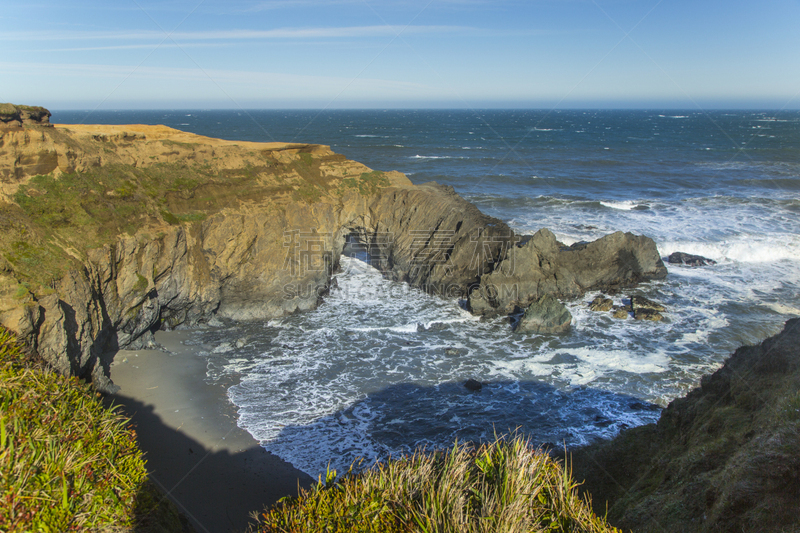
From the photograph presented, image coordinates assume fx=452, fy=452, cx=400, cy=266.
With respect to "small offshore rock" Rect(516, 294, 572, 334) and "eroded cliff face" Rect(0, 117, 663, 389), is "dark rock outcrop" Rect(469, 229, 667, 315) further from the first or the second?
"small offshore rock" Rect(516, 294, 572, 334)

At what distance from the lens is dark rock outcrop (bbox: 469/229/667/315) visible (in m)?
21.2

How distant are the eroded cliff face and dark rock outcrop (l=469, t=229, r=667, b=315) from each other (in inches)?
4.6

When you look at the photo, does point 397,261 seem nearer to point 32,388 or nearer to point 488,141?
point 32,388

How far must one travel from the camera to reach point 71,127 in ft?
79.5

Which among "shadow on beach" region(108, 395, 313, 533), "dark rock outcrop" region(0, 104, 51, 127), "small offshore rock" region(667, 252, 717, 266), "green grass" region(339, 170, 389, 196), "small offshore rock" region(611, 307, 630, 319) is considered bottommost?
"shadow on beach" region(108, 395, 313, 533)

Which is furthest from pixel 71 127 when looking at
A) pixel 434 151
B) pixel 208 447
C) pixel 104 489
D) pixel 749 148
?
pixel 749 148

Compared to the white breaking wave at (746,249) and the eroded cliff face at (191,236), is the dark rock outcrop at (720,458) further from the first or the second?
the white breaking wave at (746,249)

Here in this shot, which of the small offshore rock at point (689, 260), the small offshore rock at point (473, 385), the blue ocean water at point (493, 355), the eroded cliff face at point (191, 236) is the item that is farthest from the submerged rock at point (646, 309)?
the small offshore rock at point (473, 385)

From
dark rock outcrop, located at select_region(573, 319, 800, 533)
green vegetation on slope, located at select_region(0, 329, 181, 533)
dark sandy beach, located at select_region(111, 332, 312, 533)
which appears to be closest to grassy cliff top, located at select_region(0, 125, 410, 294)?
dark sandy beach, located at select_region(111, 332, 312, 533)

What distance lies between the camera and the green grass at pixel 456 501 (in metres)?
5.62

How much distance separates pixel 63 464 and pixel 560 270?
67.8 ft

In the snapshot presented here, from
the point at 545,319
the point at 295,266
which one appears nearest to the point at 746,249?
the point at 545,319

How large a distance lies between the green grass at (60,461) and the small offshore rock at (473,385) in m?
10.1

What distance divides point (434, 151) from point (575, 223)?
42.7 m
